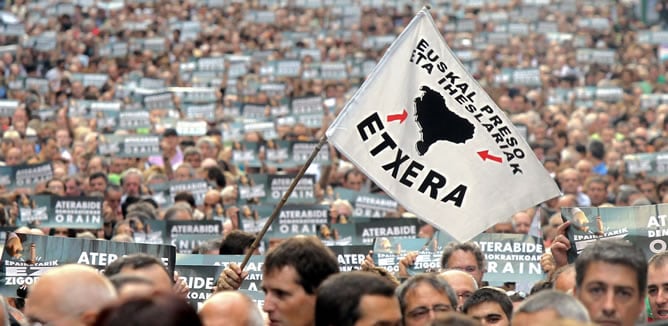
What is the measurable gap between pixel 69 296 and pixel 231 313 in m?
0.74

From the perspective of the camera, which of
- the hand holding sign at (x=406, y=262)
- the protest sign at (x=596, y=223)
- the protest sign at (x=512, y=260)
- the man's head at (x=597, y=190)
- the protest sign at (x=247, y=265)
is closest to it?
the protest sign at (x=596, y=223)

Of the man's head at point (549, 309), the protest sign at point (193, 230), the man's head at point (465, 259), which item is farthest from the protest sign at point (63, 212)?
the man's head at point (549, 309)

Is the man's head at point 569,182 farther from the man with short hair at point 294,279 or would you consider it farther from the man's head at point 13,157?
the man with short hair at point 294,279

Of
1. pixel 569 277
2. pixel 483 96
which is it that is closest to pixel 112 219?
pixel 483 96

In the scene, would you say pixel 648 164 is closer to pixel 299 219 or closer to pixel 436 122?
pixel 299 219

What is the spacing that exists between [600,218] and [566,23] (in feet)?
96.7

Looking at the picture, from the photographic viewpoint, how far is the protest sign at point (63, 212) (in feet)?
52.5

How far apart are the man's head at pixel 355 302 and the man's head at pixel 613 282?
84 centimetres

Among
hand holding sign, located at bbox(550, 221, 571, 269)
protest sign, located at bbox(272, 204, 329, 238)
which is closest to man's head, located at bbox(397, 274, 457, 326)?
hand holding sign, located at bbox(550, 221, 571, 269)

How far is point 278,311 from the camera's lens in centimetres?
754

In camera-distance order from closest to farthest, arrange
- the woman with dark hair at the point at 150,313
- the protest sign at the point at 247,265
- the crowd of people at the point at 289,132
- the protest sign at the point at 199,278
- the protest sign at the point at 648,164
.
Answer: the woman with dark hair at the point at 150,313 < the crowd of people at the point at 289,132 < the protest sign at the point at 199,278 < the protest sign at the point at 247,265 < the protest sign at the point at 648,164

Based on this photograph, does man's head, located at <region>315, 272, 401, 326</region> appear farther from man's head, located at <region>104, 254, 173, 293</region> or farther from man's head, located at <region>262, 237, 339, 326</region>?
man's head, located at <region>104, 254, 173, 293</region>

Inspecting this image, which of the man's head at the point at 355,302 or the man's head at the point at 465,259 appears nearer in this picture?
the man's head at the point at 355,302

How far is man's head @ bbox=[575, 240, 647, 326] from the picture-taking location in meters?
7.45
